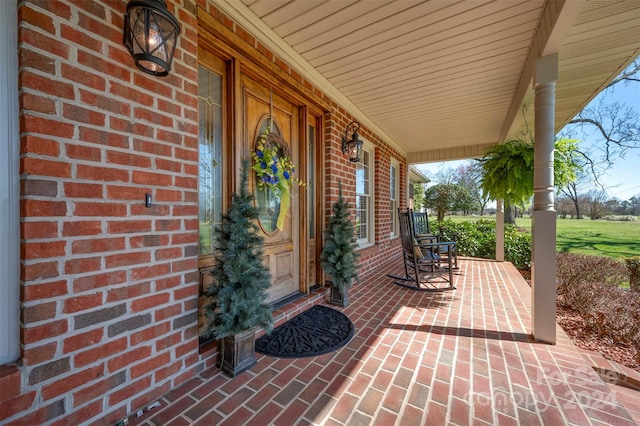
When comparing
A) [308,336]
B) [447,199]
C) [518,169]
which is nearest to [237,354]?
[308,336]

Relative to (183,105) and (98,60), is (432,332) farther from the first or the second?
(98,60)

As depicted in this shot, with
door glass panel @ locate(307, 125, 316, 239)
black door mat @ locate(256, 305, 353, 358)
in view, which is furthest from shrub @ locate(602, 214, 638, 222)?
black door mat @ locate(256, 305, 353, 358)

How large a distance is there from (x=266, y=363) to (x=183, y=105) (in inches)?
73.2

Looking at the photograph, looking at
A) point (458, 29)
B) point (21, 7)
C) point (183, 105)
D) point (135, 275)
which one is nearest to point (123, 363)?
point (135, 275)

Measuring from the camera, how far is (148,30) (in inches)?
48.1

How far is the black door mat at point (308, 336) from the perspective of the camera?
76.9 inches

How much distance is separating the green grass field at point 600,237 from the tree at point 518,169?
6.46 m

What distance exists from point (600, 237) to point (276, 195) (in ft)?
42.9

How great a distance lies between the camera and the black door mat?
195 cm

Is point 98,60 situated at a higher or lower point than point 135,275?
higher

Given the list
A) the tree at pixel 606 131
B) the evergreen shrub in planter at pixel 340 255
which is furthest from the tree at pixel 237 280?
the tree at pixel 606 131

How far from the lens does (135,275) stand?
1335 millimetres

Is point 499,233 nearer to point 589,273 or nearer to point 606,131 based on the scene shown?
point 589,273

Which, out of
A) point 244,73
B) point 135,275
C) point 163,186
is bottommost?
point 135,275
